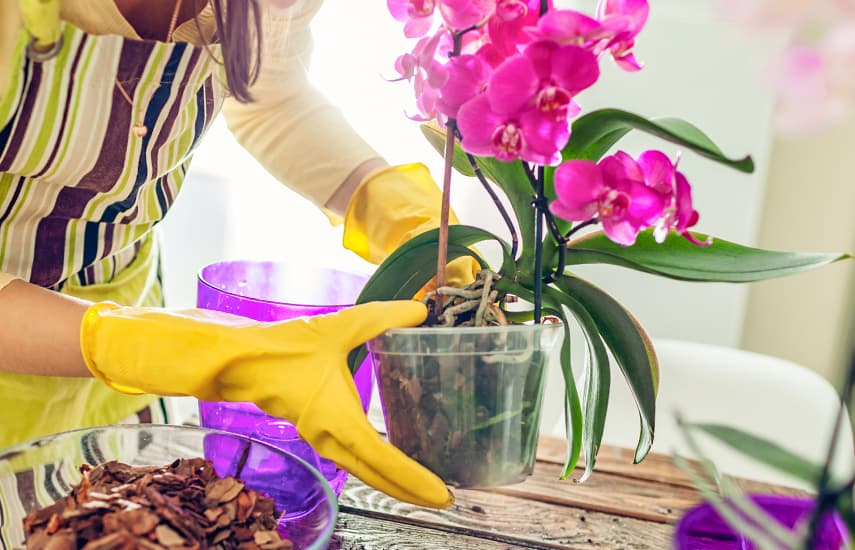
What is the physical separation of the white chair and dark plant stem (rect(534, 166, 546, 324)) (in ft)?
2.47

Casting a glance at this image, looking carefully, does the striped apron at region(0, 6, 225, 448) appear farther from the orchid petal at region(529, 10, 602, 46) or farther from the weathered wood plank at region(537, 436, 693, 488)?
the weathered wood plank at region(537, 436, 693, 488)

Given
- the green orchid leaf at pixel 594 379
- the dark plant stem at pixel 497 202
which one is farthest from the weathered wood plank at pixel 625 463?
the dark plant stem at pixel 497 202

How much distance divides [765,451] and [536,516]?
15.2 inches

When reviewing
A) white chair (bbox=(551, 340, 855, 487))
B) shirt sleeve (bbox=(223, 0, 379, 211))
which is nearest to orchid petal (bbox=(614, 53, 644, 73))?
shirt sleeve (bbox=(223, 0, 379, 211))

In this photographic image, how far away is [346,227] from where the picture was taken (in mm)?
830

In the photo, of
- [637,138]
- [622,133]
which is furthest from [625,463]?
[637,138]

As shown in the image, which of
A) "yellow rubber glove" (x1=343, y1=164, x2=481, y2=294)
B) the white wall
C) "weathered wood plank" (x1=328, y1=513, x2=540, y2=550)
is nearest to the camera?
"weathered wood plank" (x1=328, y1=513, x2=540, y2=550)

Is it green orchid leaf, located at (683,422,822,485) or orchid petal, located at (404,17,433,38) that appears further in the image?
orchid petal, located at (404,17,433,38)

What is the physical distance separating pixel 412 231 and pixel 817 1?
56 cm

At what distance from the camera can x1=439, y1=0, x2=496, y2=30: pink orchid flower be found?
47 centimetres

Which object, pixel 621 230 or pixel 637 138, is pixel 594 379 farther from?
pixel 637 138

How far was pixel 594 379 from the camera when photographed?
0.60 metres

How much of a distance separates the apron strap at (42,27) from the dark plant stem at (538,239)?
0.36m

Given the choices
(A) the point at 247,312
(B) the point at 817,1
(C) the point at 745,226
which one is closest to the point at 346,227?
(A) the point at 247,312
